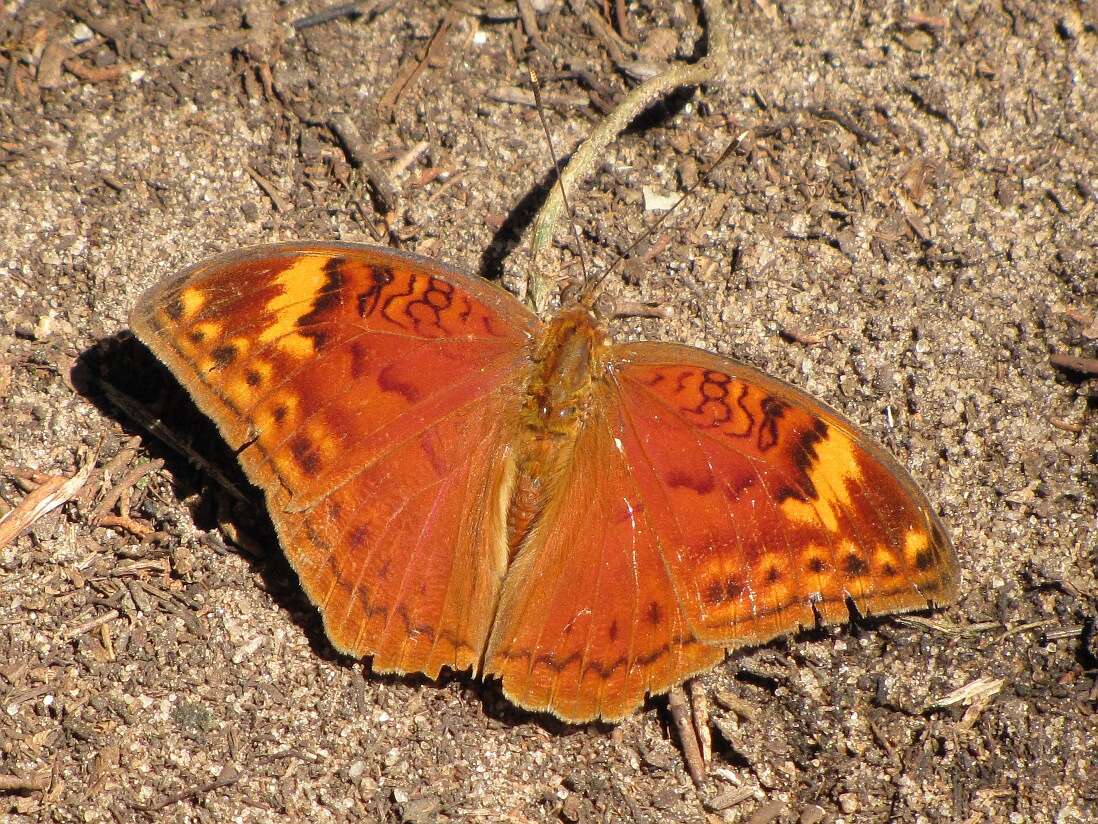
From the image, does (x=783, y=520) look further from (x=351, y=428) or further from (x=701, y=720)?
(x=351, y=428)

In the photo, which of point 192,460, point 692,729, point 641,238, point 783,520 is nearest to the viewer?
point 783,520

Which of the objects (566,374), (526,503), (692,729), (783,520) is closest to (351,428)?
(526,503)

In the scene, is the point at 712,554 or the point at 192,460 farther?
the point at 192,460

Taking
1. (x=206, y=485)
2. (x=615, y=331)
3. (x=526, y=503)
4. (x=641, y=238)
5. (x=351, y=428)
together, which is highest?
(x=641, y=238)

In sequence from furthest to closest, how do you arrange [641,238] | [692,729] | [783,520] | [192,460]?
[641,238] < [192,460] < [692,729] < [783,520]

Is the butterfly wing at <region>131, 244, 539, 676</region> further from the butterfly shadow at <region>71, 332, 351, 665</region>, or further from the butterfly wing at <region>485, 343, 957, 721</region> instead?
the butterfly shadow at <region>71, 332, 351, 665</region>

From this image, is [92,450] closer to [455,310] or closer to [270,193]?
[270,193]

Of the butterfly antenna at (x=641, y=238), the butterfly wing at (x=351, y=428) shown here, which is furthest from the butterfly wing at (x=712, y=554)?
the butterfly antenna at (x=641, y=238)

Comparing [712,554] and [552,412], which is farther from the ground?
[552,412]
